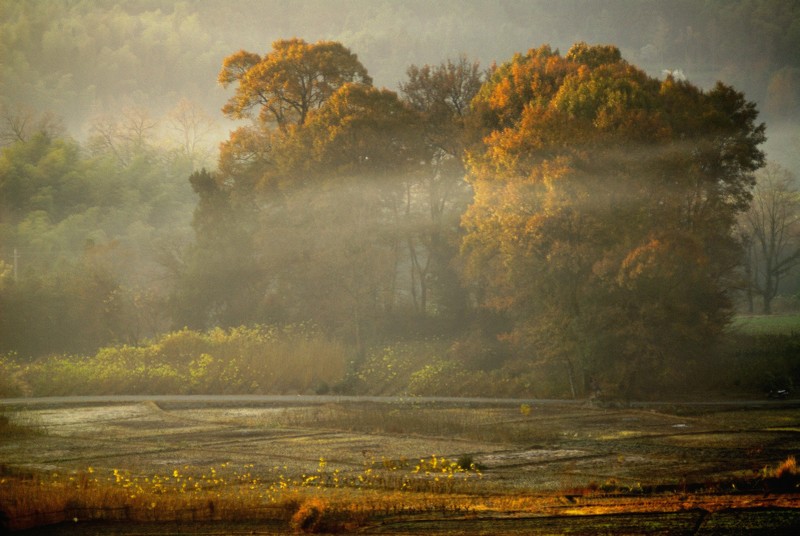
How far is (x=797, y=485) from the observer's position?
1430 centimetres

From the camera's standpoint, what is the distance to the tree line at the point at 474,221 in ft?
106

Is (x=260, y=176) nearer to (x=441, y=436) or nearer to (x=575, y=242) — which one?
(x=575, y=242)

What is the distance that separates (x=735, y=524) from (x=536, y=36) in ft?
580

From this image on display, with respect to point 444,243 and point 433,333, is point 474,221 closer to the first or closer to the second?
point 433,333

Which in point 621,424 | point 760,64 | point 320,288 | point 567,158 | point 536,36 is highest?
point 536,36

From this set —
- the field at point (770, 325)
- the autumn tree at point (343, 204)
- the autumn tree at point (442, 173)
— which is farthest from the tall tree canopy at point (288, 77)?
the field at point (770, 325)

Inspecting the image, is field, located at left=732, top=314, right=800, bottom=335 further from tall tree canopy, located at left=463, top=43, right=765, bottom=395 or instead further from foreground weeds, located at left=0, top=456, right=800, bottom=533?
foreground weeds, located at left=0, top=456, right=800, bottom=533

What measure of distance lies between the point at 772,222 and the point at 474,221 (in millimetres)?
37233

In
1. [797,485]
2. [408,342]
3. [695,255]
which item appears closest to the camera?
[797,485]

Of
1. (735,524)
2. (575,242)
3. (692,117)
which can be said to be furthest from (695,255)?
(735,524)

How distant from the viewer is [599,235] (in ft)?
105

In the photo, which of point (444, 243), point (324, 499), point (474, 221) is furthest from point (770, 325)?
point (324, 499)

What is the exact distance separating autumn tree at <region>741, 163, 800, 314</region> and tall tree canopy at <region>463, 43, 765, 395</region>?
102 ft

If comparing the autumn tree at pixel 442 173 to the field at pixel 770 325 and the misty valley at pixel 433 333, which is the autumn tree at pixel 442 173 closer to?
the misty valley at pixel 433 333
